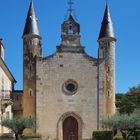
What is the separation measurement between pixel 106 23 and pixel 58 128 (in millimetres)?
14356

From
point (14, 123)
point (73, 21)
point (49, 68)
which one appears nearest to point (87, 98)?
point (49, 68)

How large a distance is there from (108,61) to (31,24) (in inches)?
409

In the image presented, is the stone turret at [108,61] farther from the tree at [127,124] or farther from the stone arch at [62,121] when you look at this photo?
the tree at [127,124]

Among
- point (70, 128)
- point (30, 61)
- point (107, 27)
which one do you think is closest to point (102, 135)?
point (70, 128)

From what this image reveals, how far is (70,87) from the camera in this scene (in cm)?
5619

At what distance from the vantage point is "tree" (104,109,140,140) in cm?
4406

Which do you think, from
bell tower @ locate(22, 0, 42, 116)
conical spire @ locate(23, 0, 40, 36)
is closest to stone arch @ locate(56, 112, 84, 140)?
bell tower @ locate(22, 0, 42, 116)

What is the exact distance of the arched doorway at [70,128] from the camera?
55966 millimetres

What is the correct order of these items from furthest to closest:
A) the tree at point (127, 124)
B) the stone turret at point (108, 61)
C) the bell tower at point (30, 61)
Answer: the stone turret at point (108, 61) < the bell tower at point (30, 61) < the tree at point (127, 124)

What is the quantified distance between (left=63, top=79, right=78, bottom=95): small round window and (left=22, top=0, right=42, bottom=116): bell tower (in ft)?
12.4

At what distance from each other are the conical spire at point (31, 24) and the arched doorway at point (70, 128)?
11.1 m

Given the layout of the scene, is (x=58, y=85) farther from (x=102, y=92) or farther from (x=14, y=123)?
(x=14, y=123)

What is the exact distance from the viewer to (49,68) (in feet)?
183

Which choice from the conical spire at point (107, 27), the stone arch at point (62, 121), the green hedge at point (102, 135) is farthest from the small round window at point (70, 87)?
the conical spire at point (107, 27)
